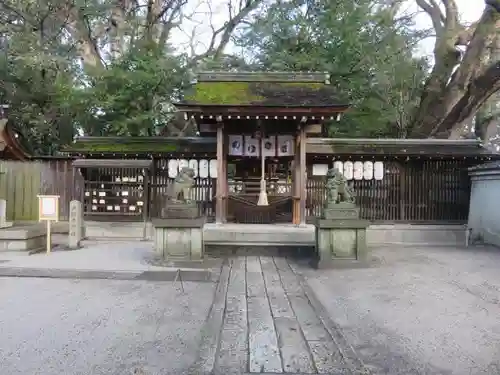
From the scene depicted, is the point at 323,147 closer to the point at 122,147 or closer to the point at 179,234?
the point at 179,234

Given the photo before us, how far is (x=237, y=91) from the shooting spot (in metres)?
12.3

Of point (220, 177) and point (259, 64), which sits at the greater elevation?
point (259, 64)

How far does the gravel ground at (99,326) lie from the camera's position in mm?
3775

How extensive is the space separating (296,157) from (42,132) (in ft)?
36.2

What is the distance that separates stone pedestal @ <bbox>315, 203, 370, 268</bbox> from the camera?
27.6 ft

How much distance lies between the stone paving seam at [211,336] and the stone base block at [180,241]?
168 centimetres

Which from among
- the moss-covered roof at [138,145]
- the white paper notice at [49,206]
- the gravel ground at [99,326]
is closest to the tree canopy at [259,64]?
the moss-covered roof at [138,145]

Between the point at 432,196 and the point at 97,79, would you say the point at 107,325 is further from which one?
the point at 97,79

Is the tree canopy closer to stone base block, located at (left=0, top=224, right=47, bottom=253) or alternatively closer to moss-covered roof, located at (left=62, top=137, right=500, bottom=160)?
moss-covered roof, located at (left=62, top=137, right=500, bottom=160)

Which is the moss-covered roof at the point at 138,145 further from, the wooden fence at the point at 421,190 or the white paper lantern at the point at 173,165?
the wooden fence at the point at 421,190

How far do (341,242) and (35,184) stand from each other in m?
9.92

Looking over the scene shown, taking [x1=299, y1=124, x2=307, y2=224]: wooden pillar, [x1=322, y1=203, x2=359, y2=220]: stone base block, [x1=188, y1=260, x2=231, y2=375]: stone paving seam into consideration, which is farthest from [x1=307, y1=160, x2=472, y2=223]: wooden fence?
[x1=188, y1=260, x2=231, y2=375]: stone paving seam

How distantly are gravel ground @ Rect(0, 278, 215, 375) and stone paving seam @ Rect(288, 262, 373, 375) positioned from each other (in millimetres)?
1503

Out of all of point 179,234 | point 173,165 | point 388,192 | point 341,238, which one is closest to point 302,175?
point 388,192
